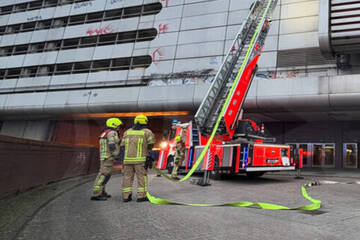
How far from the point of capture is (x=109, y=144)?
19.6 feet

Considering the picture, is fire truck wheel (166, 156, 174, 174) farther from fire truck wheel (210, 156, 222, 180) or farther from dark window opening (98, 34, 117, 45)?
dark window opening (98, 34, 117, 45)

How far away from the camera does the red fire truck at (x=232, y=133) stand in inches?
355

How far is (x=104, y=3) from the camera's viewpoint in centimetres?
2802

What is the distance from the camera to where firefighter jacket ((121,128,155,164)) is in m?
5.90

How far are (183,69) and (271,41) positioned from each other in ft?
21.8

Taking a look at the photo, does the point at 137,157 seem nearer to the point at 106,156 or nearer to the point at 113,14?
the point at 106,156

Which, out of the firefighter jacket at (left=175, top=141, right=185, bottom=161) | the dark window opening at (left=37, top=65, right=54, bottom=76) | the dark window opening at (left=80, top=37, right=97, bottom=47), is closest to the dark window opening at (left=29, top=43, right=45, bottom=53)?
the dark window opening at (left=37, top=65, right=54, bottom=76)

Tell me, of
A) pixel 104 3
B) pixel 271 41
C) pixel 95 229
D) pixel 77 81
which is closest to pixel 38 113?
pixel 77 81

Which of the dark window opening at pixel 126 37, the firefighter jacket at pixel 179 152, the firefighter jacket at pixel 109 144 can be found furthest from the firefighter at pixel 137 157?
the dark window opening at pixel 126 37

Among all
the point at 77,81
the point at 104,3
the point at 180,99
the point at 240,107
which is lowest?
the point at 240,107

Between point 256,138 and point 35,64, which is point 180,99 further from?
point 35,64

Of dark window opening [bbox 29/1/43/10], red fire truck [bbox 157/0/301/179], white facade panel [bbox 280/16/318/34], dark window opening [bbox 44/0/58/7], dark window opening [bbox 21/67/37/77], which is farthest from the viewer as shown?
dark window opening [bbox 29/1/43/10]

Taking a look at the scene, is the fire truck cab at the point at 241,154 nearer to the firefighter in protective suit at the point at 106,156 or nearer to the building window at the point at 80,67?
the firefighter in protective suit at the point at 106,156

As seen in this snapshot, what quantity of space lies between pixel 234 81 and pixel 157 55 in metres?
14.2
